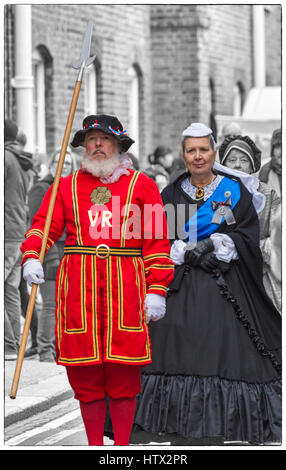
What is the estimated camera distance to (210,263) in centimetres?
683

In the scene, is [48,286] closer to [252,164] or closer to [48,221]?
[252,164]

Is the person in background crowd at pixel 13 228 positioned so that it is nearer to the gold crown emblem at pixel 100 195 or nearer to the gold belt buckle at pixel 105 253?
the gold crown emblem at pixel 100 195

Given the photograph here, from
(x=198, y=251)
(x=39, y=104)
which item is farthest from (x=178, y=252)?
(x=39, y=104)

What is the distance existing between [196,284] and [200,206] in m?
0.47

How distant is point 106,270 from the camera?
6.10 metres

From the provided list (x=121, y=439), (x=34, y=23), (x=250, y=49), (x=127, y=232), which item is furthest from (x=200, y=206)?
(x=250, y=49)

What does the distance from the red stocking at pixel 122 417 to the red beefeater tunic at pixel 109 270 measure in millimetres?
267

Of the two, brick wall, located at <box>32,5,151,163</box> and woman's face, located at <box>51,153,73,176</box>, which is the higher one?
brick wall, located at <box>32,5,151,163</box>

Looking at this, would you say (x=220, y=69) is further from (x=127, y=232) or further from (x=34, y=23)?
(x=127, y=232)

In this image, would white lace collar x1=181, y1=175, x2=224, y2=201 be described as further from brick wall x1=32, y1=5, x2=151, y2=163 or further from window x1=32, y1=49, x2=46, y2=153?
window x1=32, y1=49, x2=46, y2=153

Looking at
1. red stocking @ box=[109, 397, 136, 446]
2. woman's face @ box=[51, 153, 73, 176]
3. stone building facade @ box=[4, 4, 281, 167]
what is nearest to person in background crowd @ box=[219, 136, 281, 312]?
woman's face @ box=[51, 153, 73, 176]

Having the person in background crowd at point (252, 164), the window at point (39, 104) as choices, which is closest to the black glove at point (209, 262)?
the person in background crowd at point (252, 164)

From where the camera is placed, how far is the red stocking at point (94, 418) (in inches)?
245

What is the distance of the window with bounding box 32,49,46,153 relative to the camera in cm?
1694
